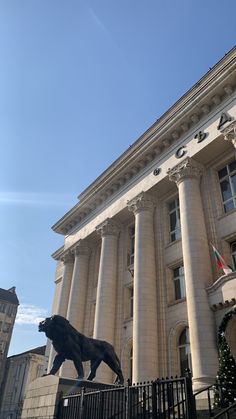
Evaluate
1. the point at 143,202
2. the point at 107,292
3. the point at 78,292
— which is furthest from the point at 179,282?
the point at 78,292

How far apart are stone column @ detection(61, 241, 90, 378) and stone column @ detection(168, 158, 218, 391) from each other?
39.8 feet

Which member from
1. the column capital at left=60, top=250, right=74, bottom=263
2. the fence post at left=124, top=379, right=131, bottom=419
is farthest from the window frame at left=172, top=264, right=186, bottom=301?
the column capital at left=60, top=250, right=74, bottom=263

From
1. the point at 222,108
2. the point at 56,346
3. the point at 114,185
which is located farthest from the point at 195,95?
the point at 56,346

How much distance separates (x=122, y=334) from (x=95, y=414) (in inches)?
528

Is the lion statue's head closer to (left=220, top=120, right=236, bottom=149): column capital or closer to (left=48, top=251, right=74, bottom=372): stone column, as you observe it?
(left=220, top=120, right=236, bottom=149): column capital

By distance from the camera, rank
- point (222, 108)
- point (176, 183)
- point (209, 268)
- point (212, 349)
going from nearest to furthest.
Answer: point (212, 349)
point (209, 268)
point (222, 108)
point (176, 183)

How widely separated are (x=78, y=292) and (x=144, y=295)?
30.8 feet

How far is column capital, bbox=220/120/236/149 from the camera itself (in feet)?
63.7

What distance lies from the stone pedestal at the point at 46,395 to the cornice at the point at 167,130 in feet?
53.3

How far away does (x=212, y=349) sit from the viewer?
53.1 ft

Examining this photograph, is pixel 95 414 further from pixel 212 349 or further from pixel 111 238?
pixel 111 238

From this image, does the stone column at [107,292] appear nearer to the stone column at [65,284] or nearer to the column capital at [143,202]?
the column capital at [143,202]

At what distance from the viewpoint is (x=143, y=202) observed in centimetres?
2494

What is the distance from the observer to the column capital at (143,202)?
24.9 m
